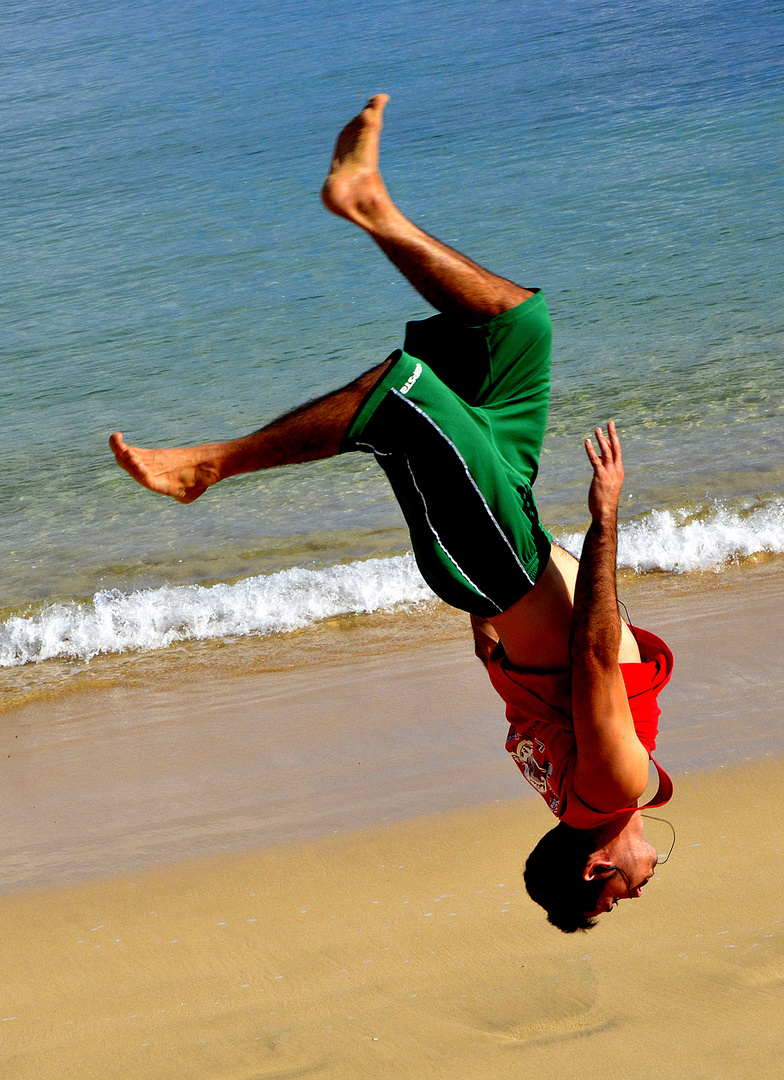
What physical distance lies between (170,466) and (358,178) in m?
1.03

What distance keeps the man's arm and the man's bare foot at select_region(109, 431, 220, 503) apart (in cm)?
100


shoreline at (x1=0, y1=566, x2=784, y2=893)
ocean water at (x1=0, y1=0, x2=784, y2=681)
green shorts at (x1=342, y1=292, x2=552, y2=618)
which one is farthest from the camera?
ocean water at (x1=0, y1=0, x2=784, y2=681)

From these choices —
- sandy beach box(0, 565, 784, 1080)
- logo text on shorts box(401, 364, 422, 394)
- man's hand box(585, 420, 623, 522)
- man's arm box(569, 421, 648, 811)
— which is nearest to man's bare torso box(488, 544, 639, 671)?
man's arm box(569, 421, 648, 811)

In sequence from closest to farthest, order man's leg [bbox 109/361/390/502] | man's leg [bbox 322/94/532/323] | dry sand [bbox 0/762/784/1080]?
man's leg [bbox 109/361/390/502]
man's leg [bbox 322/94/532/323]
dry sand [bbox 0/762/784/1080]

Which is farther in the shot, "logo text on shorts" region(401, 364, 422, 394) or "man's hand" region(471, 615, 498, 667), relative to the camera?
"man's hand" region(471, 615, 498, 667)

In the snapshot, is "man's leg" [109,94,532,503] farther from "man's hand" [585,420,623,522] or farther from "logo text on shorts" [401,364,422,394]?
"man's hand" [585,420,623,522]

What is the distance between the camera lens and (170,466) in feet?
9.07

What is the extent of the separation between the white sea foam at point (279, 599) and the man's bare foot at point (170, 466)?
3283mm

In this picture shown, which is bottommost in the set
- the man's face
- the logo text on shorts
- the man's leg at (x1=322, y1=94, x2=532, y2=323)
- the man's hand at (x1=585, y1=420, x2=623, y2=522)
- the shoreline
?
the shoreline

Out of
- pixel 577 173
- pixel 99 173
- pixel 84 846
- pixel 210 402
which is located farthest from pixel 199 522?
pixel 99 173

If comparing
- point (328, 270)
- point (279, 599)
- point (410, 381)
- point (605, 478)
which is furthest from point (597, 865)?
point (328, 270)

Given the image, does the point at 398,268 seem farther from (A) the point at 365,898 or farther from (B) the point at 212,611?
(B) the point at 212,611

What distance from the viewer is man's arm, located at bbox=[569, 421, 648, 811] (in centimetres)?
274

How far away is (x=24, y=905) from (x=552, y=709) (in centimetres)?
213
